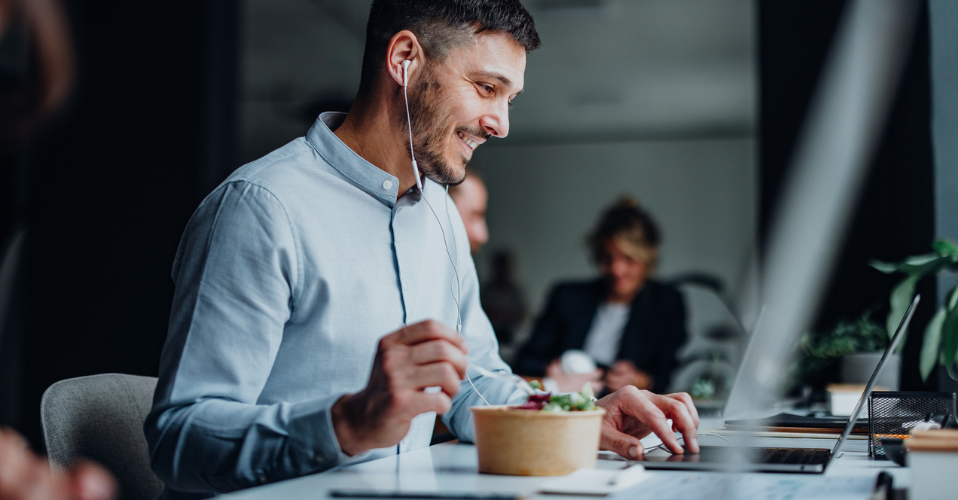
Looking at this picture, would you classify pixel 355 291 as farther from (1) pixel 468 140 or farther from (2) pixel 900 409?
(2) pixel 900 409

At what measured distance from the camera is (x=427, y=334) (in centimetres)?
78

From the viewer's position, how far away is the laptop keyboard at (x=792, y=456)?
2.88 ft

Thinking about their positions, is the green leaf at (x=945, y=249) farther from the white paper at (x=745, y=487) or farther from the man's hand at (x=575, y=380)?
the man's hand at (x=575, y=380)

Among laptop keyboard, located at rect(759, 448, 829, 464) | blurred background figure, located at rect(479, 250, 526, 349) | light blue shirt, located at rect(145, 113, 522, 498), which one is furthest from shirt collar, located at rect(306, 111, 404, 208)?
blurred background figure, located at rect(479, 250, 526, 349)

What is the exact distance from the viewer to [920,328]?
219 cm

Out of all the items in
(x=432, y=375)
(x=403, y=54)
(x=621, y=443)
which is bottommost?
(x=621, y=443)

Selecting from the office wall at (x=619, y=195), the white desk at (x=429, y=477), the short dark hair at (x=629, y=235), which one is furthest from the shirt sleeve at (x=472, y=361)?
the office wall at (x=619, y=195)

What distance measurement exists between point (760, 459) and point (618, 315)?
2.77m

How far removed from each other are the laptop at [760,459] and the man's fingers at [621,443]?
0.06ft

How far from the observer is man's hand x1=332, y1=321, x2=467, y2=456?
790 millimetres

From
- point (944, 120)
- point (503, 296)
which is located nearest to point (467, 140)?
point (944, 120)

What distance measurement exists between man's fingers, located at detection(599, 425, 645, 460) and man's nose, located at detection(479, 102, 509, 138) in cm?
48

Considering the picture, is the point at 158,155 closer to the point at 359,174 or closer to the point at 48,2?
the point at 359,174

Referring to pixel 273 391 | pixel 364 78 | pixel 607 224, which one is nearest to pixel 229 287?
pixel 273 391
